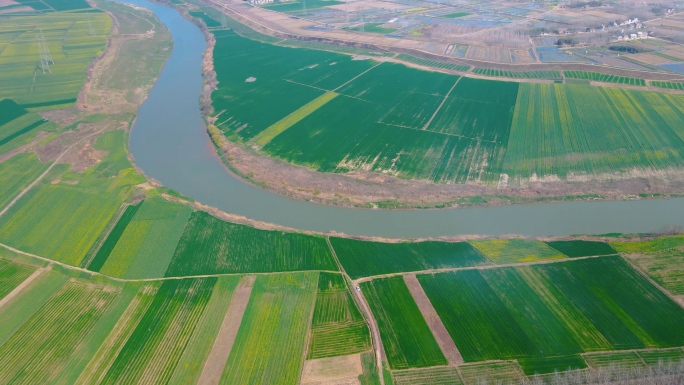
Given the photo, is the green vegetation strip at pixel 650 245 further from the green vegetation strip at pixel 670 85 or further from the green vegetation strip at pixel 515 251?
the green vegetation strip at pixel 670 85

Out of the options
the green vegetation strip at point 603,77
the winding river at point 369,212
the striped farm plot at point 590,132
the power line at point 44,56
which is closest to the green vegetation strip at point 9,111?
the power line at point 44,56

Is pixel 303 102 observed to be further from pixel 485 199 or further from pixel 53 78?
pixel 53 78

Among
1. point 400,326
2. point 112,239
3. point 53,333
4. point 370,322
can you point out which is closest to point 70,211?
point 112,239

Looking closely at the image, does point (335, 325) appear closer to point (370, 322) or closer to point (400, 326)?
point (370, 322)

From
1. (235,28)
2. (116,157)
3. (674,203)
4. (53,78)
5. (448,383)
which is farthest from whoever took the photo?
(235,28)

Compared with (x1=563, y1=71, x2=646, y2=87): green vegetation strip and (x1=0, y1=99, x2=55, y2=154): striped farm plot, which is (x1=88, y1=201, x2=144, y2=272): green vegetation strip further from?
(x1=563, y1=71, x2=646, y2=87): green vegetation strip

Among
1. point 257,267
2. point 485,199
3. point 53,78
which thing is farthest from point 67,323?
point 53,78
